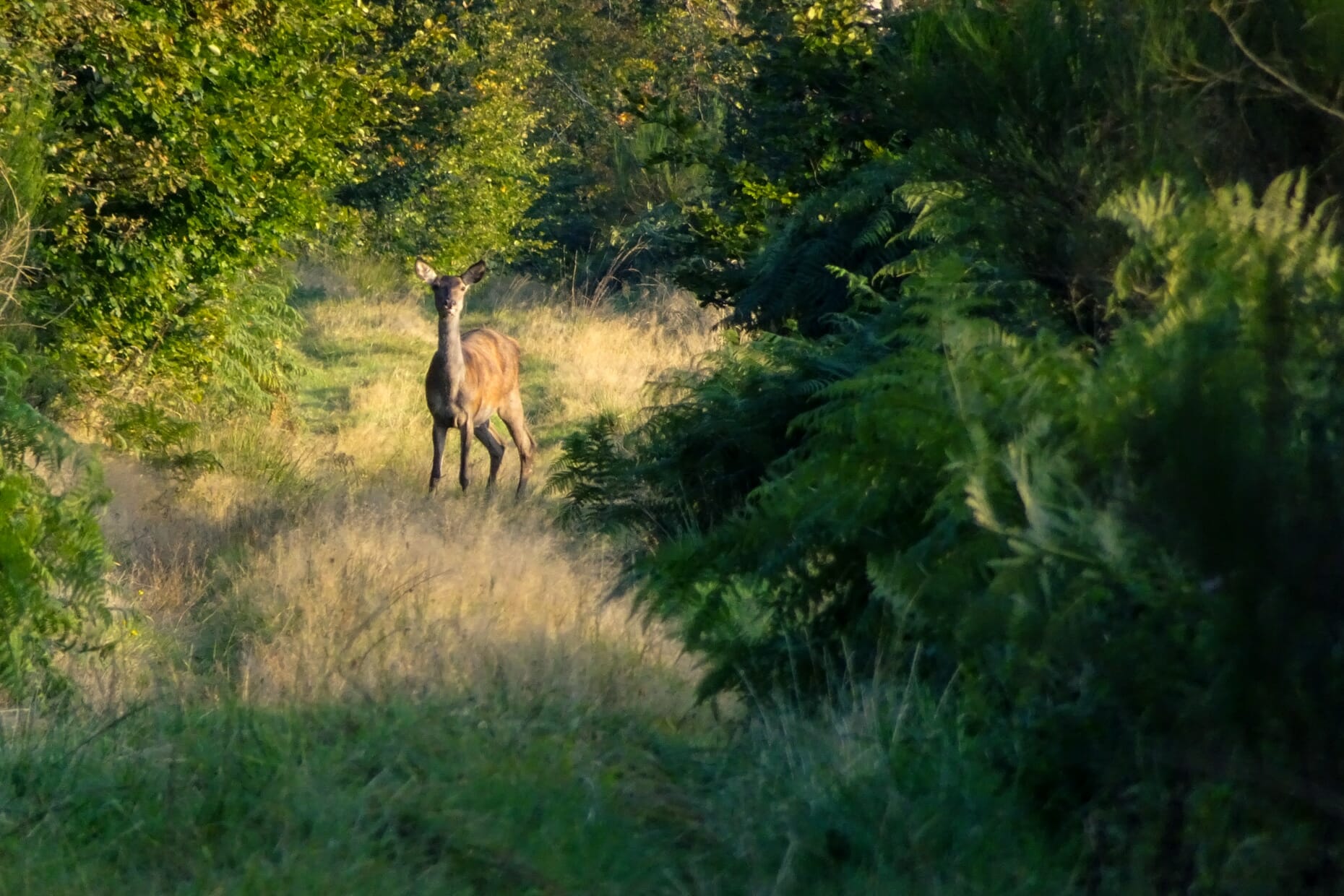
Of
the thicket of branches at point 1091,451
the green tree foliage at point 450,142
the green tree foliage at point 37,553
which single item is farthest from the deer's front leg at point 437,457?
the green tree foliage at point 37,553

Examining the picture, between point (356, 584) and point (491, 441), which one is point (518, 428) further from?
point (356, 584)

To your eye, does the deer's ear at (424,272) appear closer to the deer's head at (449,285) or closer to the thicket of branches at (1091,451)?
the deer's head at (449,285)

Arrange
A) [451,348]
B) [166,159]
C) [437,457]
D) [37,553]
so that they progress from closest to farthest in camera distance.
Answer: [37,553] → [166,159] → [437,457] → [451,348]

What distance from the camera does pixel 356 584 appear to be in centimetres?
785

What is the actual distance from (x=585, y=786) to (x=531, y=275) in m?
25.7

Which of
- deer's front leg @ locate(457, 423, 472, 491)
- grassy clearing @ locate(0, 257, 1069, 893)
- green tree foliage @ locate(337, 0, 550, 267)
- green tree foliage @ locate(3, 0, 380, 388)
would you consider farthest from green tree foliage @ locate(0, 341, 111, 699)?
green tree foliage @ locate(337, 0, 550, 267)

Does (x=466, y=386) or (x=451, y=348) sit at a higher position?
(x=451, y=348)

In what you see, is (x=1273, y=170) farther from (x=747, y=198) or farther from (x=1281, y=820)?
(x=747, y=198)

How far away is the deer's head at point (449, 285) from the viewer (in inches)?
560

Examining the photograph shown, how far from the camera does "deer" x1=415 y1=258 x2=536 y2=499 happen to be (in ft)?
45.5

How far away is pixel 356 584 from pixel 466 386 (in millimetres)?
6383

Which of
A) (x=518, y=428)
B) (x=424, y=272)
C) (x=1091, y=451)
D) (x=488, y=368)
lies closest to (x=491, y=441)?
(x=518, y=428)

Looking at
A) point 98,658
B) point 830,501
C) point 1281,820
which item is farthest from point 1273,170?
point 98,658

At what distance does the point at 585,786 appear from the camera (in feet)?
15.1
